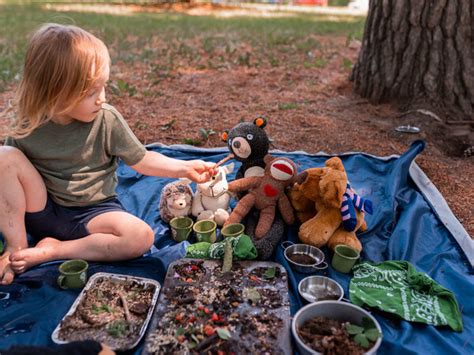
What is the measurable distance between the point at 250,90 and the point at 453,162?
2.14 m

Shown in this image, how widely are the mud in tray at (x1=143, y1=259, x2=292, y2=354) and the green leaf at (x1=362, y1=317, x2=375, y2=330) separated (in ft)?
0.92

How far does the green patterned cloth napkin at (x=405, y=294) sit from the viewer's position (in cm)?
176

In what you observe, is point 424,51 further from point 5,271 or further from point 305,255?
point 5,271

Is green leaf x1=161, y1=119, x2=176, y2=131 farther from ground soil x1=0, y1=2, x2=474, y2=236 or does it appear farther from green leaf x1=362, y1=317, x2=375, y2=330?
green leaf x1=362, y1=317, x2=375, y2=330

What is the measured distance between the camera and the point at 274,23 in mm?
8438

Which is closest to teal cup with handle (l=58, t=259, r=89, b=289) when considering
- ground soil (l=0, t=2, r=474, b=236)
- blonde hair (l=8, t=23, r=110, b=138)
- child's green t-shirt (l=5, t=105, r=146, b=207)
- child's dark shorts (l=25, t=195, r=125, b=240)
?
child's dark shorts (l=25, t=195, r=125, b=240)

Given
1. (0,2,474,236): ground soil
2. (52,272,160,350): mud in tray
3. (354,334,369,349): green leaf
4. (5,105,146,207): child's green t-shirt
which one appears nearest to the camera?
(354,334,369,349): green leaf

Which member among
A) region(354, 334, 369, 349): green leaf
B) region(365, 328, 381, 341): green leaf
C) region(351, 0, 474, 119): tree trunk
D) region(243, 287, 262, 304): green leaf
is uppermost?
region(351, 0, 474, 119): tree trunk

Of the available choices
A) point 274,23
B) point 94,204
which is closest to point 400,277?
point 94,204

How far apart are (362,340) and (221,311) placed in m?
0.54

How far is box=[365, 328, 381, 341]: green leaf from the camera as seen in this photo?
150 cm

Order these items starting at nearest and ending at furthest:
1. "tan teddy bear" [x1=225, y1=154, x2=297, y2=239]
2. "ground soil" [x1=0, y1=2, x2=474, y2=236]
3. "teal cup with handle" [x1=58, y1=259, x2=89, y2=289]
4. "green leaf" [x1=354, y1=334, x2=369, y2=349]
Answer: "green leaf" [x1=354, y1=334, x2=369, y2=349] < "teal cup with handle" [x1=58, y1=259, x2=89, y2=289] < "tan teddy bear" [x1=225, y1=154, x2=297, y2=239] < "ground soil" [x1=0, y1=2, x2=474, y2=236]

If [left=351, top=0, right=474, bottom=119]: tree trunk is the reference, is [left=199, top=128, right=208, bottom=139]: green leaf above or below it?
below

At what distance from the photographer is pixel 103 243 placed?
6.51 ft
